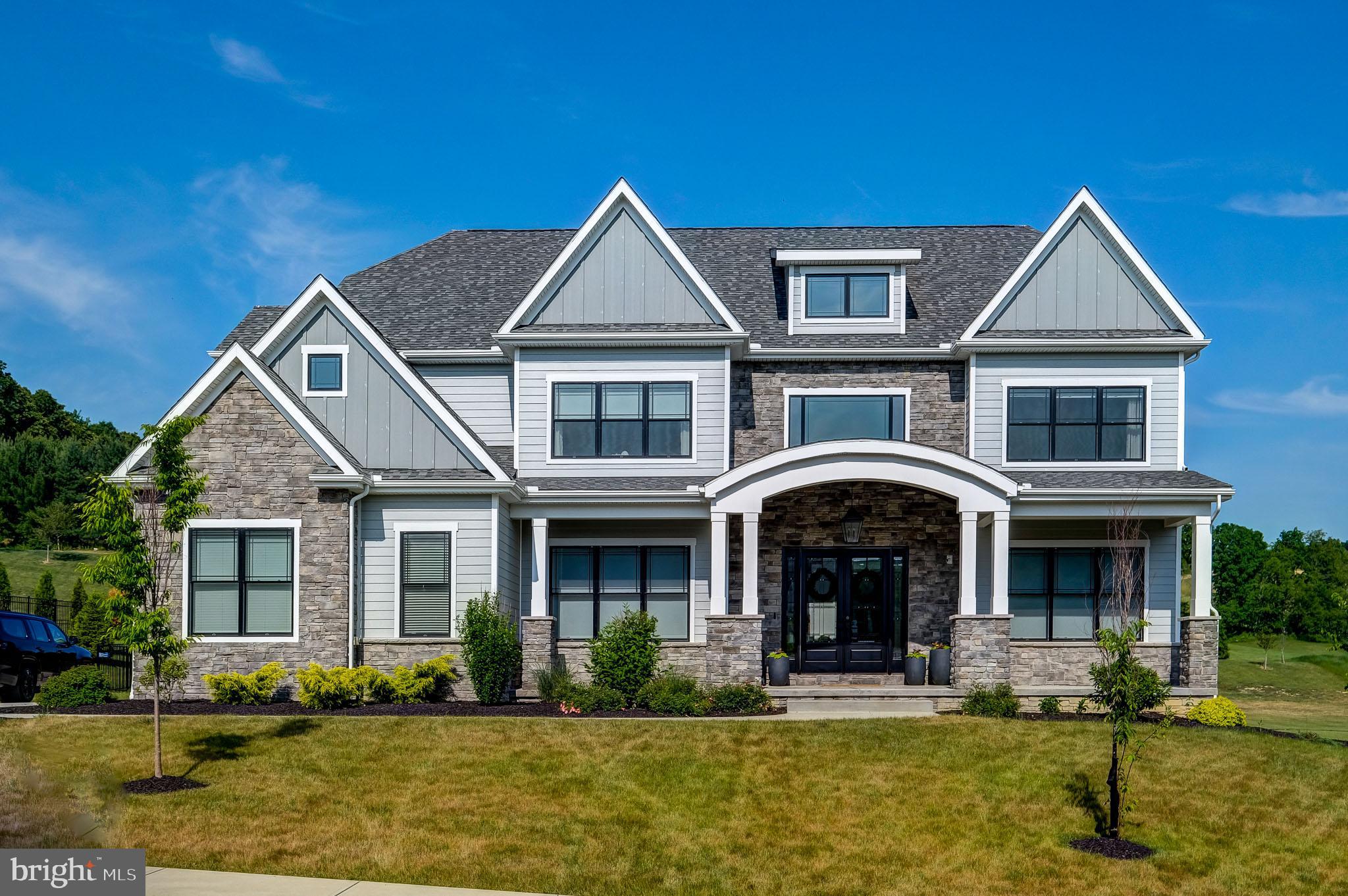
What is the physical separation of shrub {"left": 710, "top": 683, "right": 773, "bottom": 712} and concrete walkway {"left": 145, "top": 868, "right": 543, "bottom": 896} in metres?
8.72

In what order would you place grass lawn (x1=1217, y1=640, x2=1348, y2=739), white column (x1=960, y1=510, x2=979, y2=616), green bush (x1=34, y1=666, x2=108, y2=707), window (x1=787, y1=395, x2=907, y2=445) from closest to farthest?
green bush (x1=34, y1=666, x2=108, y2=707) < white column (x1=960, y1=510, x2=979, y2=616) < window (x1=787, y1=395, x2=907, y2=445) < grass lawn (x1=1217, y1=640, x2=1348, y2=739)

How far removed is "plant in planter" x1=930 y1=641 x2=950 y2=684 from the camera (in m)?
21.9

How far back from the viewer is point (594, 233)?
23562 millimetres

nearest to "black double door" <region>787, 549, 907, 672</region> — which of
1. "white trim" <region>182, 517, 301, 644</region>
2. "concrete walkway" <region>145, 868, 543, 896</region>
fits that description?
"white trim" <region>182, 517, 301, 644</region>

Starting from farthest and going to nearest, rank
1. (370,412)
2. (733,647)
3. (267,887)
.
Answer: (370,412)
(733,647)
(267,887)

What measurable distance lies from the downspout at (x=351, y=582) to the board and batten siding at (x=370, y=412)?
3.73 ft

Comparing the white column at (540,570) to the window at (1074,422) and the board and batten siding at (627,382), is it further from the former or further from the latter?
the window at (1074,422)

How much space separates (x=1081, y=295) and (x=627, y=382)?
870 cm

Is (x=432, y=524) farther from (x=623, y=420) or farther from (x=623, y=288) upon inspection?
(x=623, y=288)

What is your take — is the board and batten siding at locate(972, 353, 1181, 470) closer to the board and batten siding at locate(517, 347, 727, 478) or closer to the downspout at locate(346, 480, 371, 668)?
the board and batten siding at locate(517, 347, 727, 478)

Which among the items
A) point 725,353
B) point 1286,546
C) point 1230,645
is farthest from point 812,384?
point 1286,546

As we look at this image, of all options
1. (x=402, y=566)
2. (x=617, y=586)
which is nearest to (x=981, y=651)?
(x=617, y=586)

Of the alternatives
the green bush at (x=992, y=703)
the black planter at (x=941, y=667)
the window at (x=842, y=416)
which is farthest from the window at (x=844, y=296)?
the green bush at (x=992, y=703)

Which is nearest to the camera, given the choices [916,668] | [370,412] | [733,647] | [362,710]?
[362,710]
